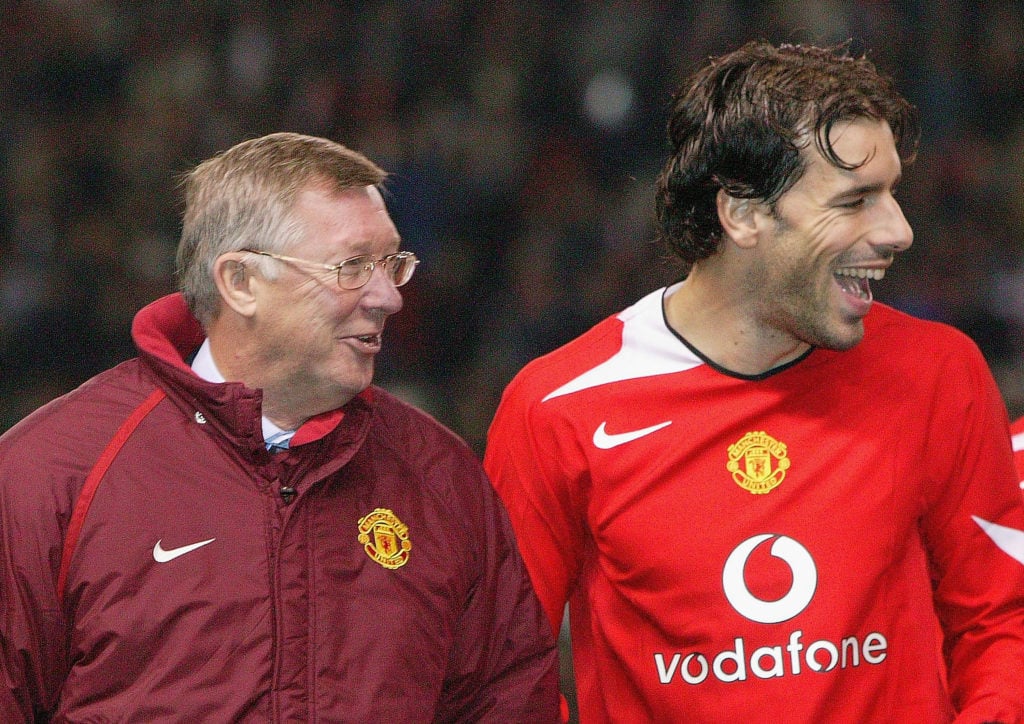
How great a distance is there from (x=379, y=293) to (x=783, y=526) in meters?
0.67

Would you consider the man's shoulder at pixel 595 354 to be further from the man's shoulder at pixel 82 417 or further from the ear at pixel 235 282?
the man's shoulder at pixel 82 417

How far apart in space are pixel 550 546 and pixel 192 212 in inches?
28.3

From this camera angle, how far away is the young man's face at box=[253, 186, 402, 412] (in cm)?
193

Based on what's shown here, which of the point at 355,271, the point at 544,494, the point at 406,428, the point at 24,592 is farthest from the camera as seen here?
the point at 544,494

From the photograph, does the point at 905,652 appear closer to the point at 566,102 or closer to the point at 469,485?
the point at 469,485

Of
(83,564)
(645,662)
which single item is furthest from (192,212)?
(645,662)

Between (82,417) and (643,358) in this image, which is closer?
(82,417)

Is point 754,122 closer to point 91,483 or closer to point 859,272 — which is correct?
point 859,272

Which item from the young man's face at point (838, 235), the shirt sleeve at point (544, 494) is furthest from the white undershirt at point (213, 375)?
the young man's face at point (838, 235)

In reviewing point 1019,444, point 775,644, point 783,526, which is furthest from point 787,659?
point 1019,444

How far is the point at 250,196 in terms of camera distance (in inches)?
76.9

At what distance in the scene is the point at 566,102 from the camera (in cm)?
534

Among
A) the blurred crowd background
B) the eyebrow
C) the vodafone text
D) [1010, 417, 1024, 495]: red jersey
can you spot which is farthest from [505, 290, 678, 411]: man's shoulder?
the blurred crowd background

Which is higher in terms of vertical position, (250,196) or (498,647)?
(250,196)
